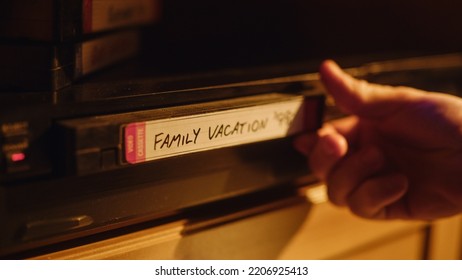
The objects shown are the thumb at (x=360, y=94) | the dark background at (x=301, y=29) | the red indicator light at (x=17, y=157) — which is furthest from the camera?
the dark background at (x=301, y=29)

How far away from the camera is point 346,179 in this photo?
0.56 meters

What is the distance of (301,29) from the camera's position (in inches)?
33.1

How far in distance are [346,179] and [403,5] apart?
48 cm

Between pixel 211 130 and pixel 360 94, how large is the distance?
0.21 meters

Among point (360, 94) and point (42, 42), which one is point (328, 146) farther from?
point (42, 42)

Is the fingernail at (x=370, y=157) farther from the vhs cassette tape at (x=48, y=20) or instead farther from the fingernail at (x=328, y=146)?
the vhs cassette tape at (x=48, y=20)

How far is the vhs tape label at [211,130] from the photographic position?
15.3 inches

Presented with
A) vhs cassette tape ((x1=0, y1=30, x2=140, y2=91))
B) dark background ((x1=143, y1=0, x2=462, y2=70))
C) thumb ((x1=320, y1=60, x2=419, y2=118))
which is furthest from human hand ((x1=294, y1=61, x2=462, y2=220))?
vhs cassette tape ((x1=0, y1=30, x2=140, y2=91))

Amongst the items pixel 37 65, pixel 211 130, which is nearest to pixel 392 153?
pixel 211 130

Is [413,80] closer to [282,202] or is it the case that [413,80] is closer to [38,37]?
[282,202]

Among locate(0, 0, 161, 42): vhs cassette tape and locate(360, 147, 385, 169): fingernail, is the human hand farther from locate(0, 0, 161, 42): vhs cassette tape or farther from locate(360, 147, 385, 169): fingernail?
locate(0, 0, 161, 42): vhs cassette tape

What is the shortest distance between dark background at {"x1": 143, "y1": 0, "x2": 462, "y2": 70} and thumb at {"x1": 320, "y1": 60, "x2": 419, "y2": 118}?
123mm

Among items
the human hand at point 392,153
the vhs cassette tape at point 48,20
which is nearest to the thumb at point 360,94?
the human hand at point 392,153
